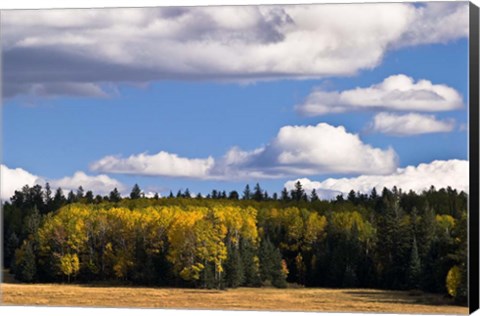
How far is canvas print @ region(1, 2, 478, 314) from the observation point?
2241 centimetres

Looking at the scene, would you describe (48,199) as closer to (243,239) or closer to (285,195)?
(243,239)

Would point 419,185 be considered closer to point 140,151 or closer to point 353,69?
point 353,69

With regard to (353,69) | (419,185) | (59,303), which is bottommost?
(59,303)

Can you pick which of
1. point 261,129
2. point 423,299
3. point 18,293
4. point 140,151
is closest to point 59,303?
point 18,293

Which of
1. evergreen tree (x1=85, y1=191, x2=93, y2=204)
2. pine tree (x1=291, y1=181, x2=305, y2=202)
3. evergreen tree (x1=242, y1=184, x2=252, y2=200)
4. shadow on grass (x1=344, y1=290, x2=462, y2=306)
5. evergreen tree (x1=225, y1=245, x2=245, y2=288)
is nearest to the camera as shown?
shadow on grass (x1=344, y1=290, x2=462, y2=306)

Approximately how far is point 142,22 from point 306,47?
2695 millimetres

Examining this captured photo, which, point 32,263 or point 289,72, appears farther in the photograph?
point 32,263

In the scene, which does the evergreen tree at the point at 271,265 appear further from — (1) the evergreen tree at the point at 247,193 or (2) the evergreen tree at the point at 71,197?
(2) the evergreen tree at the point at 71,197

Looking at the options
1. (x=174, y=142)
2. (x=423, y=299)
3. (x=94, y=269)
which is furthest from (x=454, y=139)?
(x=94, y=269)

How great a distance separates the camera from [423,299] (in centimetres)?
2247

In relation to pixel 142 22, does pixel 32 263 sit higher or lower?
lower

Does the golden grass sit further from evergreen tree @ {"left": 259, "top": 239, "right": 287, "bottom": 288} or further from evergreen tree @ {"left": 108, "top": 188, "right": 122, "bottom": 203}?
evergreen tree @ {"left": 108, "top": 188, "right": 122, "bottom": 203}

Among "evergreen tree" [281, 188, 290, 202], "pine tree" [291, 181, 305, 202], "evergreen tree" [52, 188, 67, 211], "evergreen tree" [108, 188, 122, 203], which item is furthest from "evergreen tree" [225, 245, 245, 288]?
"evergreen tree" [52, 188, 67, 211]

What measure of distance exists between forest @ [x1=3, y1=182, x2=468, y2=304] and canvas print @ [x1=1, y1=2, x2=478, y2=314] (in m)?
0.03
